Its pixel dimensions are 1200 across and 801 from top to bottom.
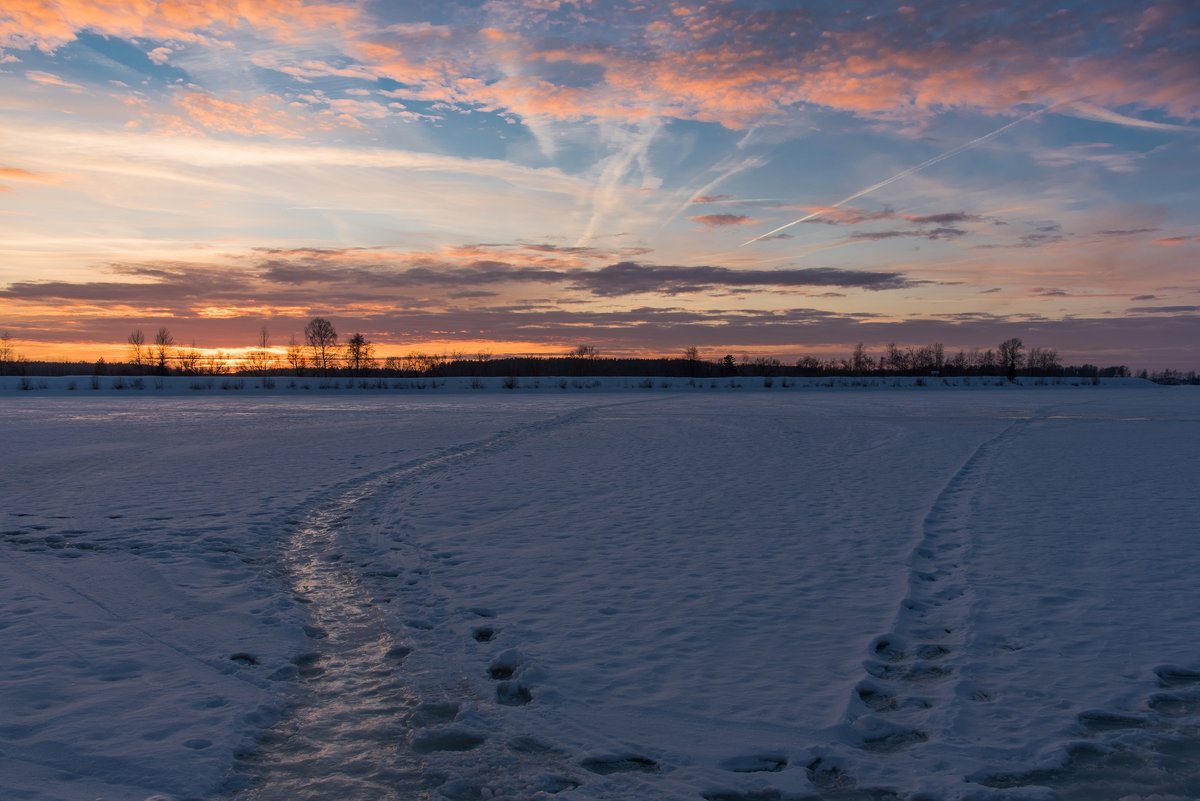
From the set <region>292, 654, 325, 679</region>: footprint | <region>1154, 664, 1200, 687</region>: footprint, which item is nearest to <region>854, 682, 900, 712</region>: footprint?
<region>1154, 664, 1200, 687</region>: footprint

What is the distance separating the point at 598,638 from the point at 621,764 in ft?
6.25

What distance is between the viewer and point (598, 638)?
6230 millimetres

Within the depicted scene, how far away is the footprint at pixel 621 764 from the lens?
4.25 metres

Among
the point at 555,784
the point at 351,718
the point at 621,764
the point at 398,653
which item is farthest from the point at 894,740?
the point at 398,653

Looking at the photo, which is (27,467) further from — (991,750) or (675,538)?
(991,750)

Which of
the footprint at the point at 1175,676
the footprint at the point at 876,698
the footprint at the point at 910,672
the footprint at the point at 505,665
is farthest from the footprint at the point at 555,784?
the footprint at the point at 1175,676

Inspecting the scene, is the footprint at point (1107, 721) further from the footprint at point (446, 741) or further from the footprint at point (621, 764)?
the footprint at point (446, 741)

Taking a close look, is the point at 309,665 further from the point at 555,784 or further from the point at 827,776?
the point at 827,776

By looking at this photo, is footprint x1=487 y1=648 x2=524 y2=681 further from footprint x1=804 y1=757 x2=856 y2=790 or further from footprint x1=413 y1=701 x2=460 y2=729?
footprint x1=804 y1=757 x2=856 y2=790

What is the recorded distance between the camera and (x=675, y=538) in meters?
9.63

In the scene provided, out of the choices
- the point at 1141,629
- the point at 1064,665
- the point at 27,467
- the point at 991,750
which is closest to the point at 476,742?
the point at 991,750

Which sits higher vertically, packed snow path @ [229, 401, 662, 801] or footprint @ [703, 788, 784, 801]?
packed snow path @ [229, 401, 662, 801]

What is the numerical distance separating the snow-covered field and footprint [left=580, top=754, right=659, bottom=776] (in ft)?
0.08

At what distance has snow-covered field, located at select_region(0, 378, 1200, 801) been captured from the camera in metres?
4.28
